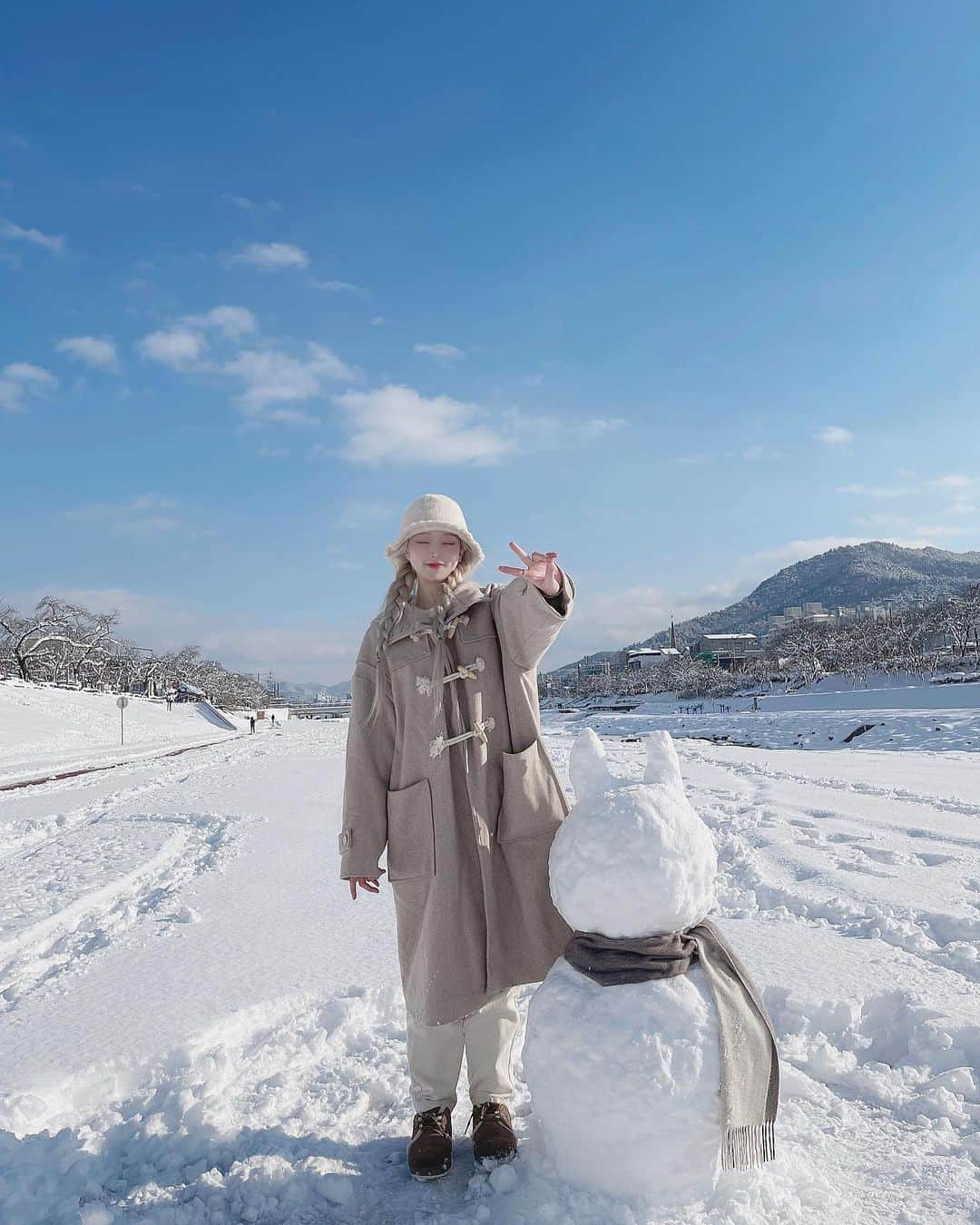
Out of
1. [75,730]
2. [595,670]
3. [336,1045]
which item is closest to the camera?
[336,1045]

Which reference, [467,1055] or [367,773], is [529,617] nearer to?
[367,773]

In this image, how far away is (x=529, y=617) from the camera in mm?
2250

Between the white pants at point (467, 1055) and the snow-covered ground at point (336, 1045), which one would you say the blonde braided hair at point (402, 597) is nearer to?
the snow-covered ground at point (336, 1045)

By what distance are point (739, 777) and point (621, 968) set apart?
8.99 meters

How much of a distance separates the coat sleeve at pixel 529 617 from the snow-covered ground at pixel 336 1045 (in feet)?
1.54

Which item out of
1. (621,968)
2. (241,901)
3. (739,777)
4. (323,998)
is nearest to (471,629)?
(621,968)

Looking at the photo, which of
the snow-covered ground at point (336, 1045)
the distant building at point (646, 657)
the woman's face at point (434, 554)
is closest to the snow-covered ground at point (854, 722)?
the snow-covered ground at point (336, 1045)

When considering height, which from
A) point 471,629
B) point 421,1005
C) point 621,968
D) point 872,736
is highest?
point 471,629

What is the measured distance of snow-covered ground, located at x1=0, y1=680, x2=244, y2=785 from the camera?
56.4 feet

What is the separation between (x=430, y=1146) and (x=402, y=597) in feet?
5.19

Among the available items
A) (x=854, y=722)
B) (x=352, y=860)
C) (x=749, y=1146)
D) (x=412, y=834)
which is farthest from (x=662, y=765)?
(x=854, y=722)

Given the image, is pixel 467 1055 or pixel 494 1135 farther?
pixel 467 1055

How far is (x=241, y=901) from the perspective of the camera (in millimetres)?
4492

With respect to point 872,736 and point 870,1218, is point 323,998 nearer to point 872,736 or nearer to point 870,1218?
point 870,1218
